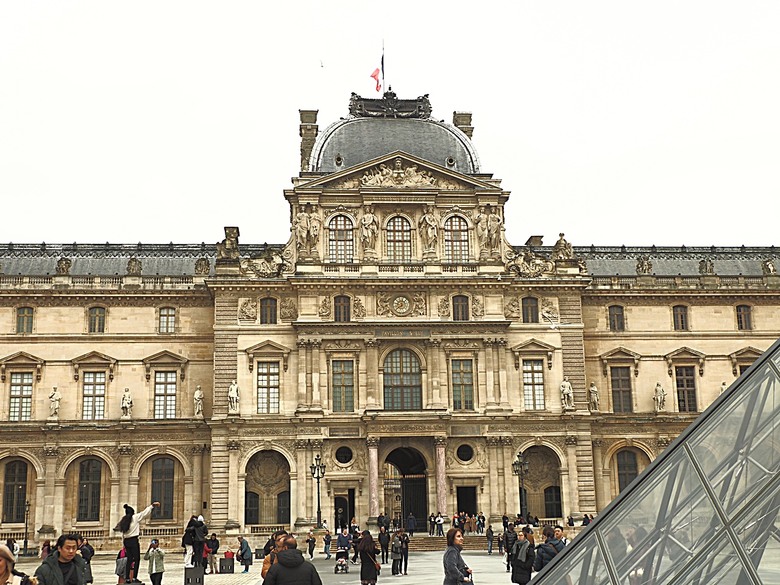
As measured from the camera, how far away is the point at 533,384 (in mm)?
51812

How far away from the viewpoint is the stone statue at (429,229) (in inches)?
2034

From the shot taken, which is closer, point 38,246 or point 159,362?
point 159,362

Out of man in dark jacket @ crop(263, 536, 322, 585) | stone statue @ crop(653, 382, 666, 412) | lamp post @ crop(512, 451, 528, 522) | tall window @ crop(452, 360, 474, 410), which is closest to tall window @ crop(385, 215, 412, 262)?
tall window @ crop(452, 360, 474, 410)

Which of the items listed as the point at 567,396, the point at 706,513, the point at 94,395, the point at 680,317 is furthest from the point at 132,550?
the point at 680,317

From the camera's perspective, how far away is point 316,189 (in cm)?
5156

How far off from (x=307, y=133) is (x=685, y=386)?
25394mm

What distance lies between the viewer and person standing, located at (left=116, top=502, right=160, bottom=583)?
22002 mm

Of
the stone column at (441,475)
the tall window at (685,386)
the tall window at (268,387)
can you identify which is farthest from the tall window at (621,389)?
the tall window at (268,387)

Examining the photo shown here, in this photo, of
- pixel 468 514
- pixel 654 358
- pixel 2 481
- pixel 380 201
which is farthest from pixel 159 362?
pixel 654 358

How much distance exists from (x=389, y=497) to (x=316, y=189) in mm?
21559

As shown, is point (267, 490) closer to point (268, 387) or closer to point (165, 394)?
point (268, 387)

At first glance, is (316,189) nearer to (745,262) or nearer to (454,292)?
(454,292)

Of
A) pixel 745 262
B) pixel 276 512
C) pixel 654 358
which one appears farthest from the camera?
pixel 745 262

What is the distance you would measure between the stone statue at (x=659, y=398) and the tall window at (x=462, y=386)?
10455 mm
